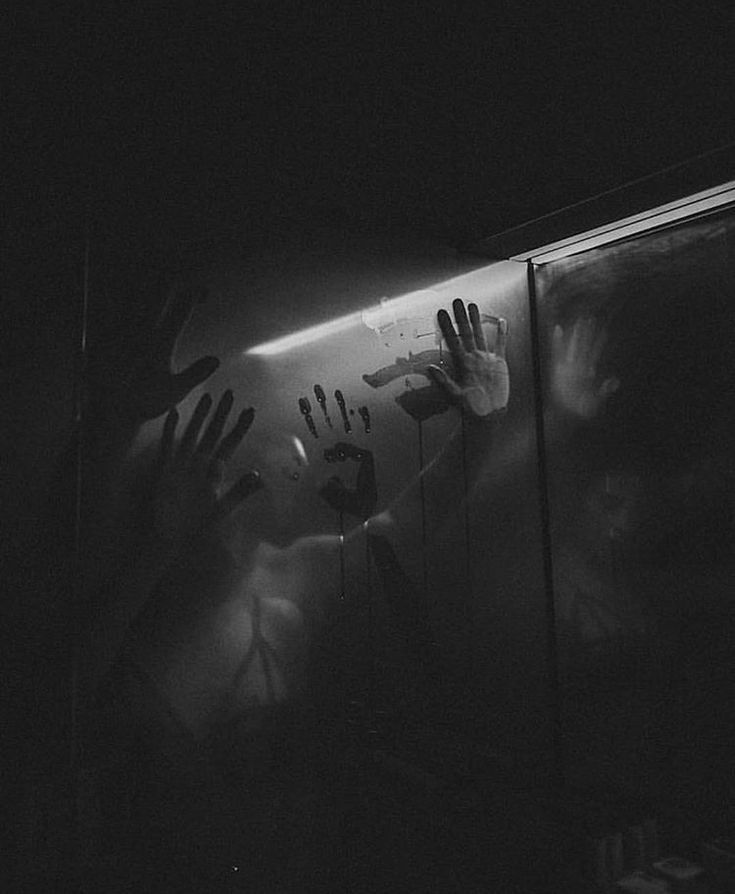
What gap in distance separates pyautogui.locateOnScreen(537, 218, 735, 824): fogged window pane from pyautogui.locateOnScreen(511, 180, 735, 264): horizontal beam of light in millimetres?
21

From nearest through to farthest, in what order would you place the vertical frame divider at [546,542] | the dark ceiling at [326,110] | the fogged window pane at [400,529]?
the dark ceiling at [326,110] < the fogged window pane at [400,529] < the vertical frame divider at [546,542]

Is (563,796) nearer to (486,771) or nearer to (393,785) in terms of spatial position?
(486,771)

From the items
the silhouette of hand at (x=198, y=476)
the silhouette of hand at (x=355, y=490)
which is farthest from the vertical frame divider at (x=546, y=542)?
the silhouette of hand at (x=198, y=476)

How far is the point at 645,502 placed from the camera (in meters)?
1.40

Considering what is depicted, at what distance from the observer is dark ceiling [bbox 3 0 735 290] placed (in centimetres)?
103

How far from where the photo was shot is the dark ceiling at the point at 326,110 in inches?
40.6

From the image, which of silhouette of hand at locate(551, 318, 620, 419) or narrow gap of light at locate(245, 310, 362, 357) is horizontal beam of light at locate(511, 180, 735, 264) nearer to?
silhouette of hand at locate(551, 318, 620, 419)

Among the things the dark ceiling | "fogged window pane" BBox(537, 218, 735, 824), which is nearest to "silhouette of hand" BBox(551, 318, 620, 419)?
"fogged window pane" BBox(537, 218, 735, 824)

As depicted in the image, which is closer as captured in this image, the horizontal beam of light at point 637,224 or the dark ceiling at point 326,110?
the dark ceiling at point 326,110

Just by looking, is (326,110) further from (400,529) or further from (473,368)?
(400,529)

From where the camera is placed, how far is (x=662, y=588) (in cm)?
138

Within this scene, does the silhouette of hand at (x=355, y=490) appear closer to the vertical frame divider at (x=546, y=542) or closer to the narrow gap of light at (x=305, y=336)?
the narrow gap of light at (x=305, y=336)

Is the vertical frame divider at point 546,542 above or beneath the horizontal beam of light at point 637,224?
beneath

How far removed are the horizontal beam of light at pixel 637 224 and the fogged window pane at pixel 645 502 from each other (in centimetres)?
2
